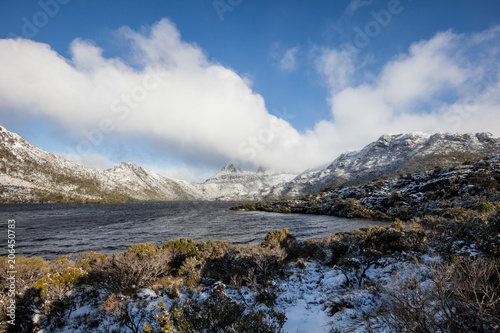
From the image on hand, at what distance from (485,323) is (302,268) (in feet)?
31.2

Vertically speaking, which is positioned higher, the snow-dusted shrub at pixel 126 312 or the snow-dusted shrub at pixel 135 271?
the snow-dusted shrub at pixel 135 271

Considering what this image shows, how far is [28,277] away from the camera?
27.9 ft

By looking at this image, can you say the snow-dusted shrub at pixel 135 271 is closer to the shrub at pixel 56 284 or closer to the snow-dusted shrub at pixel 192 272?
the snow-dusted shrub at pixel 192 272

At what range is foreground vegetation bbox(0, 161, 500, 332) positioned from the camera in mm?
4891

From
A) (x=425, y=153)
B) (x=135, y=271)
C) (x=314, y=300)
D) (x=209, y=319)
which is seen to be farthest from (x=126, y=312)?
(x=425, y=153)

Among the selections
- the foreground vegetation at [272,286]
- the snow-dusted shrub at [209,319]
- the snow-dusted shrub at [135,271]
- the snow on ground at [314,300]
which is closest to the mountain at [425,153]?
the foreground vegetation at [272,286]

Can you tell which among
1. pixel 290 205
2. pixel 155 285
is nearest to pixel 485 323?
pixel 155 285

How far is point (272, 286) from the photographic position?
10.1 metres

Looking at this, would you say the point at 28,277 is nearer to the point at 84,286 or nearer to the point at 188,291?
the point at 84,286

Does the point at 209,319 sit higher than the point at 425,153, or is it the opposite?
the point at 425,153

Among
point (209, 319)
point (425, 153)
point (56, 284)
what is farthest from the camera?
point (425, 153)

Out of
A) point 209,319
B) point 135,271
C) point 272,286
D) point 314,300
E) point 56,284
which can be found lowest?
point 314,300

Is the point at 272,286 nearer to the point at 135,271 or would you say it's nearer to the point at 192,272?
the point at 192,272

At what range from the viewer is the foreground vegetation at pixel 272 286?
16.0ft
